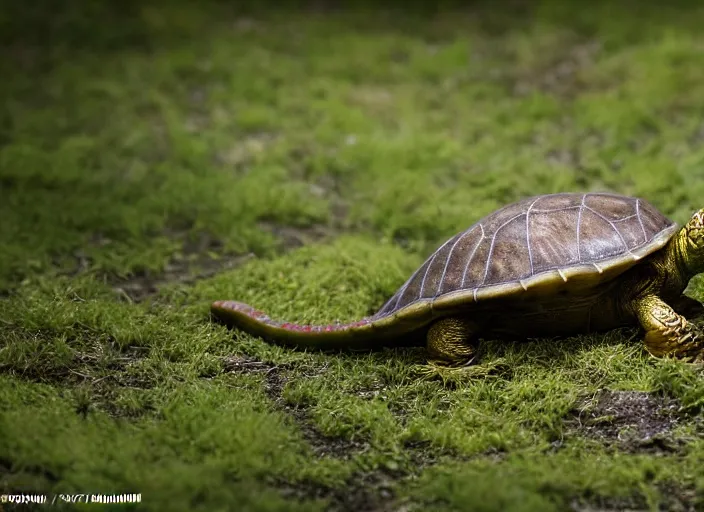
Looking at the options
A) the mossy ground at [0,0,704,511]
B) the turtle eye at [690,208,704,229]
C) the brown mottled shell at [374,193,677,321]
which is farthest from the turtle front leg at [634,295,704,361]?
the turtle eye at [690,208,704,229]

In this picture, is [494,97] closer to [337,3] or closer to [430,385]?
[337,3]

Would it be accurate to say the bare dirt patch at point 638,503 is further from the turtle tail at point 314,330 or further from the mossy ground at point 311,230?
the turtle tail at point 314,330

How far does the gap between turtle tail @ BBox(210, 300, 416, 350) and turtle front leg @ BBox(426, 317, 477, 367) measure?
0.69ft

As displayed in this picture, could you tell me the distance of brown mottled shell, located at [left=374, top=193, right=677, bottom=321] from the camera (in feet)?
14.2

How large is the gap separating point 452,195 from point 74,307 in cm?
354

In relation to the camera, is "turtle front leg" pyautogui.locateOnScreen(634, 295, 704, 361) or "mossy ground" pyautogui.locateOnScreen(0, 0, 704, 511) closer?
"mossy ground" pyautogui.locateOnScreen(0, 0, 704, 511)

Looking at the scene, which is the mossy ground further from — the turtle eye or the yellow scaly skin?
the turtle eye

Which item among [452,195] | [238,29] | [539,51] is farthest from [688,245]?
[238,29]

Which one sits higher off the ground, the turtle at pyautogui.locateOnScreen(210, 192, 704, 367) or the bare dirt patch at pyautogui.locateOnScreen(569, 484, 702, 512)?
the turtle at pyautogui.locateOnScreen(210, 192, 704, 367)

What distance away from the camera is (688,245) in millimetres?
4438

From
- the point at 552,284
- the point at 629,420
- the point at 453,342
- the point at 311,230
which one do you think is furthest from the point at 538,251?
the point at 311,230

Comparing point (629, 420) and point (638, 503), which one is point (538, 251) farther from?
point (638, 503)

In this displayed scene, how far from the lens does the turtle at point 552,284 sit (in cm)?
434

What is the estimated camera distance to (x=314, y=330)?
16.1ft
